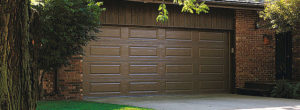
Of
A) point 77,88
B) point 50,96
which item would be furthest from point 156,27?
point 50,96

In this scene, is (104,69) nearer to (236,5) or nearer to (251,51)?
(236,5)

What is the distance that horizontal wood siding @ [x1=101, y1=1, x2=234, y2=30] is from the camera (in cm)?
1013

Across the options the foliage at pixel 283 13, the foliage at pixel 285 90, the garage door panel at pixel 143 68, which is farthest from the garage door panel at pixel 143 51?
the foliage at pixel 285 90

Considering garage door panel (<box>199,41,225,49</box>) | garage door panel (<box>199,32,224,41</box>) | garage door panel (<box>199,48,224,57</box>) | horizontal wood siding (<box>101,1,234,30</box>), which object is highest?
horizontal wood siding (<box>101,1,234,30</box>)

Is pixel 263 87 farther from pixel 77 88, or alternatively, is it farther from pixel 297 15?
pixel 77 88

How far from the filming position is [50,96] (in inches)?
363

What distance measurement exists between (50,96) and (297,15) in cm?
694

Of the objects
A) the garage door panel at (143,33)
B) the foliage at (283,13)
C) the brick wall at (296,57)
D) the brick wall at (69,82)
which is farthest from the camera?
the brick wall at (296,57)

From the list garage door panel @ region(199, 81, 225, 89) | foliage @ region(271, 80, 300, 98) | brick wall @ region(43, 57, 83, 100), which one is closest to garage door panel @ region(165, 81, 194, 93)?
garage door panel @ region(199, 81, 225, 89)

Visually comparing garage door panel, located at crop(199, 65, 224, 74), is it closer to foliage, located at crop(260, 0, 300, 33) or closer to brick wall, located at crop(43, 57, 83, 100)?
foliage, located at crop(260, 0, 300, 33)

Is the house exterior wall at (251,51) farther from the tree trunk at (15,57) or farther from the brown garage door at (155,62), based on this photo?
the tree trunk at (15,57)

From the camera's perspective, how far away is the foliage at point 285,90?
10258 millimetres

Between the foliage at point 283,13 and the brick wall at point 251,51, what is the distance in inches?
41.6

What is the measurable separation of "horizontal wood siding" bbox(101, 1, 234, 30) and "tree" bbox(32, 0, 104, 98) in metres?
2.15
